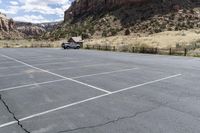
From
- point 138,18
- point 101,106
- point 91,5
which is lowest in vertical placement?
point 101,106

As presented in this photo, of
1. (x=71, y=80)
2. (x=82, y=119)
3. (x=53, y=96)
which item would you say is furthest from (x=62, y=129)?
(x=71, y=80)

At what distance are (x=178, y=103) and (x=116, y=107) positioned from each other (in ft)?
6.54

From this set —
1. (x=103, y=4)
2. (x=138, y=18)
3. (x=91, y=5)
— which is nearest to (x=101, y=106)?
(x=138, y=18)

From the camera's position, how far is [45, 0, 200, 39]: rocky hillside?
7762 centimetres

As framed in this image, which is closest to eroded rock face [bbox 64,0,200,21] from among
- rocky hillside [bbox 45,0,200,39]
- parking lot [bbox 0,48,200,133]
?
rocky hillside [bbox 45,0,200,39]

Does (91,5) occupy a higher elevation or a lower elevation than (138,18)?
higher

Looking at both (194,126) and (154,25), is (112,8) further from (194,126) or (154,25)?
(194,126)

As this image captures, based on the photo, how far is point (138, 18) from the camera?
86.2m

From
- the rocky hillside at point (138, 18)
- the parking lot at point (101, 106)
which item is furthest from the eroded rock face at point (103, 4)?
the parking lot at point (101, 106)

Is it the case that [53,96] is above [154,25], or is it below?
below

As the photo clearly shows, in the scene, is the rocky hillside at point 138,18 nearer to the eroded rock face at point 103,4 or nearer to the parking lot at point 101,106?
the eroded rock face at point 103,4

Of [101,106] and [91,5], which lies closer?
[101,106]

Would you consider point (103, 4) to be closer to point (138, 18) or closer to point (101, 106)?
point (138, 18)

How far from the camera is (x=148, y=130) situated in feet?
20.9
